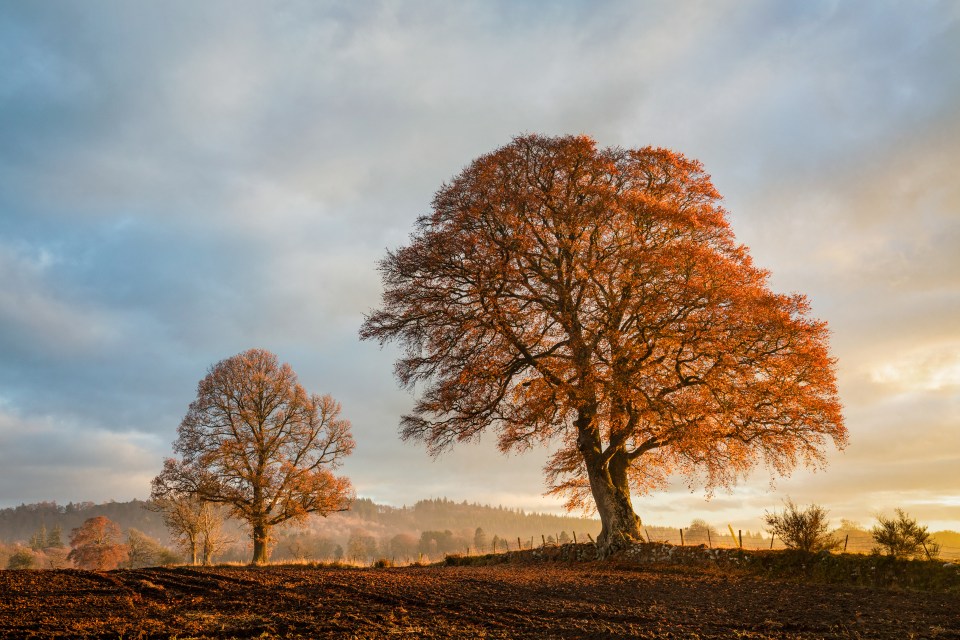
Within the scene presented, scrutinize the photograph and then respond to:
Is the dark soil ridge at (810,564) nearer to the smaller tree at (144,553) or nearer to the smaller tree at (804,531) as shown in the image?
the smaller tree at (804,531)

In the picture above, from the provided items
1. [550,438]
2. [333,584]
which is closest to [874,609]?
[333,584]

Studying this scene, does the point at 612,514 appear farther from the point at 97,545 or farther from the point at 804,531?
the point at 97,545

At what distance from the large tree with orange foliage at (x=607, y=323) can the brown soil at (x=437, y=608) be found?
5.95 metres

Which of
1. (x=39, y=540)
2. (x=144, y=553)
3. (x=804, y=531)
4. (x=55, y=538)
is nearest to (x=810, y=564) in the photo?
(x=804, y=531)

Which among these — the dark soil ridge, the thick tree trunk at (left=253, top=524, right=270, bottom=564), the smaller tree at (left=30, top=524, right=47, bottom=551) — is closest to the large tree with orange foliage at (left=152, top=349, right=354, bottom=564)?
the thick tree trunk at (left=253, top=524, right=270, bottom=564)

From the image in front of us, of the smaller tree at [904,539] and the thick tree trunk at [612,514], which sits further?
the thick tree trunk at [612,514]

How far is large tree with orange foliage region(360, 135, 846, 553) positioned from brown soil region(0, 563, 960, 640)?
19.5 ft

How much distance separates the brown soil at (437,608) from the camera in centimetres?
628

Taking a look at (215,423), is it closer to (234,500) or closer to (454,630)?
(234,500)

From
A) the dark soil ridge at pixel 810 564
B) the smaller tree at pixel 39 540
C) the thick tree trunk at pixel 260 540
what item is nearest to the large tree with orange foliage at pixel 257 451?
the thick tree trunk at pixel 260 540

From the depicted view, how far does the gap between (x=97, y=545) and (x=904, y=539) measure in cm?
5609

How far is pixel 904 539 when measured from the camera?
14133mm

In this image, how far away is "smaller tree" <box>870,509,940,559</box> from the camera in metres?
14.0

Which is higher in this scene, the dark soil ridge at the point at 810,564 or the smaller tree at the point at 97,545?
the dark soil ridge at the point at 810,564
